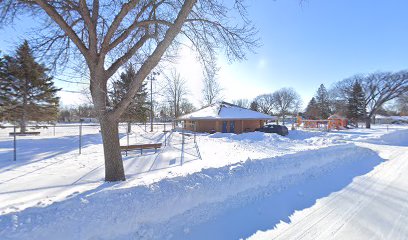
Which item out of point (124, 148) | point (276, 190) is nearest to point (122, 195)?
point (276, 190)

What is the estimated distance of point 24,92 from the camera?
82.9 feet

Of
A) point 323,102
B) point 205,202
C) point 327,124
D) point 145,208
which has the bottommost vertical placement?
point 205,202

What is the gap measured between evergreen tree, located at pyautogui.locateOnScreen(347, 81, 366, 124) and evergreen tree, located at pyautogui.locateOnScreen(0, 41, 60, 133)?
179ft

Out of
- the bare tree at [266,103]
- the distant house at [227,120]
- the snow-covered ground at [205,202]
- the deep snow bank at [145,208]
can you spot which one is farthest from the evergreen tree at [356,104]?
the deep snow bank at [145,208]

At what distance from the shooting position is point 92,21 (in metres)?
6.82

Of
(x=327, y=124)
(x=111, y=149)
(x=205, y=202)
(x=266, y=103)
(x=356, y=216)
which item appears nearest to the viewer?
(x=356, y=216)

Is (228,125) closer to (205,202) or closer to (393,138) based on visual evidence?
(393,138)

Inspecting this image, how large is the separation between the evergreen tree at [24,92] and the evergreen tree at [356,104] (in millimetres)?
54505

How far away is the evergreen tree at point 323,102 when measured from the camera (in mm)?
70969

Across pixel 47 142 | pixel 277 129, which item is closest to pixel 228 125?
pixel 277 129

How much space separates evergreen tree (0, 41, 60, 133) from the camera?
24.3m

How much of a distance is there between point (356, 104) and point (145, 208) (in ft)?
182

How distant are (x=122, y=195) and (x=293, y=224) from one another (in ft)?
11.1

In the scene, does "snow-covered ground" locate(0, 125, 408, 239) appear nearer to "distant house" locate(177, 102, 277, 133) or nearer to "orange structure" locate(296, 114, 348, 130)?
"distant house" locate(177, 102, 277, 133)
